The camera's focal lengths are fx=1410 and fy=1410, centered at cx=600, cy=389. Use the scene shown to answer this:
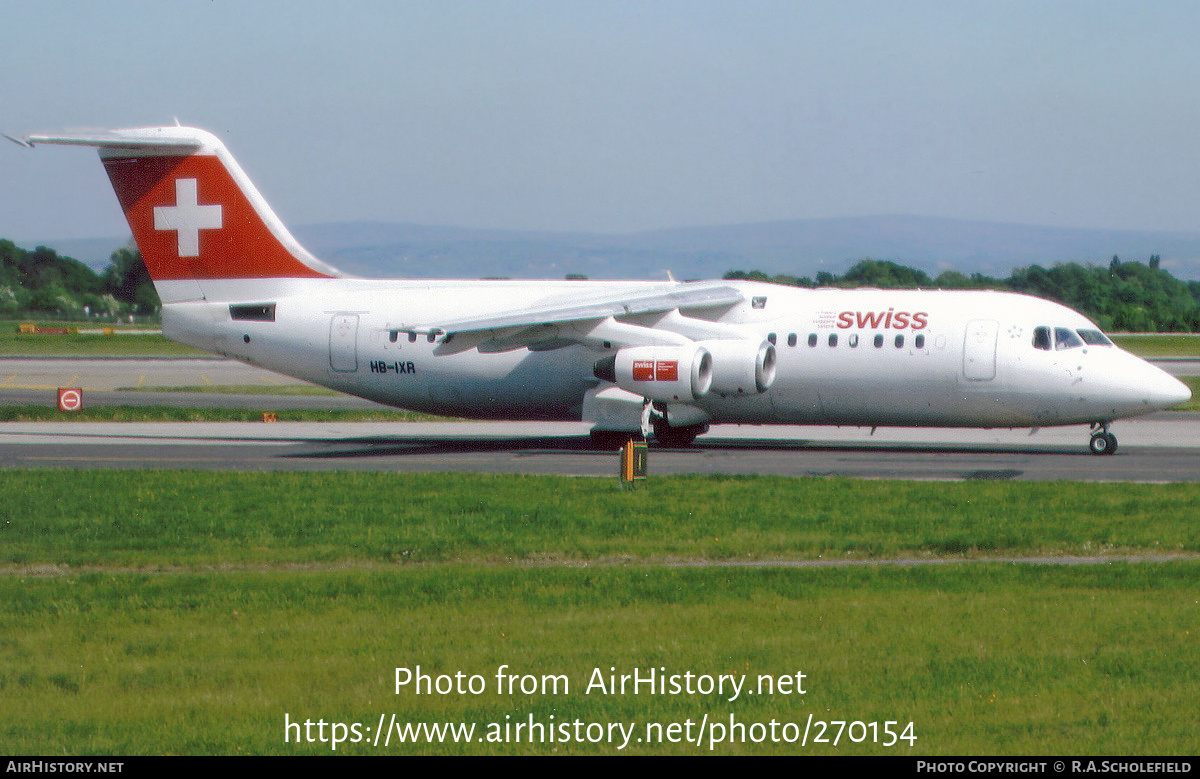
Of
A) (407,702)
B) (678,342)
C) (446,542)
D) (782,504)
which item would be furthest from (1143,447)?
(407,702)

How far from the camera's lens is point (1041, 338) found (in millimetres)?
27172

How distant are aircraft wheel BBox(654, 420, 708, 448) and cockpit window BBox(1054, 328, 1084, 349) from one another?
7.51 m

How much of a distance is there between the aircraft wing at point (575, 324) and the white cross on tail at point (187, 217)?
209 inches

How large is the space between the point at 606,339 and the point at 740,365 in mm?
2968

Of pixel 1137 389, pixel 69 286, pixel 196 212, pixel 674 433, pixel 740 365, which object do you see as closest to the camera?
pixel 1137 389

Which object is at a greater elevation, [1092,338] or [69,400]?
[1092,338]

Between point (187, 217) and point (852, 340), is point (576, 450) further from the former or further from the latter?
point (187, 217)

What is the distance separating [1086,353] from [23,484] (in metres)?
18.9

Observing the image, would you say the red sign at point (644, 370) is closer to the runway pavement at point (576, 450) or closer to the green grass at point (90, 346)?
the runway pavement at point (576, 450)

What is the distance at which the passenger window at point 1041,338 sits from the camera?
88.8 ft

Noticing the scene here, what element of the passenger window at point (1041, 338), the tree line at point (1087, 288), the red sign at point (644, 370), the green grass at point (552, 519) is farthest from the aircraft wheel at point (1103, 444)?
the tree line at point (1087, 288)

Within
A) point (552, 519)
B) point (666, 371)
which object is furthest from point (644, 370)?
point (552, 519)

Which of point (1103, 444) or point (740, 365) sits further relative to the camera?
point (740, 365)

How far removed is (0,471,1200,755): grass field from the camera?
344 inches
